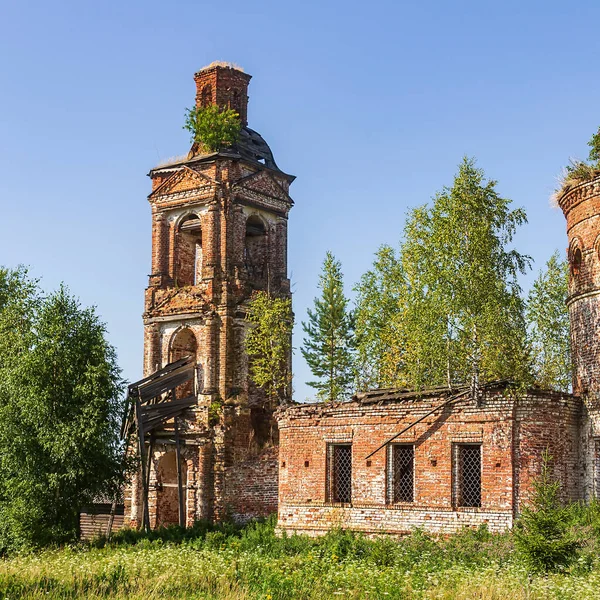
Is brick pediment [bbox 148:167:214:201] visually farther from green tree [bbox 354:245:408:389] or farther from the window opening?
the window opening

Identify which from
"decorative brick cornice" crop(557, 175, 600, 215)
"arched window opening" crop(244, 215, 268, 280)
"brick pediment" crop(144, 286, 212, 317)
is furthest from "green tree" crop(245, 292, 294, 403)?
"decorative brick cornice" crop(557, 175, 600, 215)

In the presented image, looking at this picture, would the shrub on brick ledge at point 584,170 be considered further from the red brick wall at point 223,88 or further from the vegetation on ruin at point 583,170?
the red brick wall at point 223,88

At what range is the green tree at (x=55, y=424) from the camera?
949 inches

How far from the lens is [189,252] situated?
35.2 m

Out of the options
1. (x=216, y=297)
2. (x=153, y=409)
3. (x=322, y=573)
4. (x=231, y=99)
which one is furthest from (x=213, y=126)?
(x=322, y=573)

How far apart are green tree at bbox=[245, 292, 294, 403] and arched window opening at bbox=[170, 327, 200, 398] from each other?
2.25 m

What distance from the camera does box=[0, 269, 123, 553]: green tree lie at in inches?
949

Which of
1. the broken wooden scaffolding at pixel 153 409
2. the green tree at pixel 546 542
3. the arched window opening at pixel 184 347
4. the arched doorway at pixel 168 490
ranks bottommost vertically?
the arched doorway at pixel 168 490

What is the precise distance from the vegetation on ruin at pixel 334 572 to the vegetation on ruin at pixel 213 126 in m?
17.0

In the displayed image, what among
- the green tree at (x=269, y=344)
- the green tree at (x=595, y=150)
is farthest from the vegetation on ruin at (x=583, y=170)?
the green tree at (x=269, y=344)

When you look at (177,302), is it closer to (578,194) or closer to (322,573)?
(578,194)

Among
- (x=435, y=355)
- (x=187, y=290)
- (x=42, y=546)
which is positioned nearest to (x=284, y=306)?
(x=187, y=290)

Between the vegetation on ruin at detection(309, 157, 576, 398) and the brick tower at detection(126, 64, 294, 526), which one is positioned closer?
the vegetation on ruin at detection(309, 157, 576, 398)

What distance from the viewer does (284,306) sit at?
33250 millimetres
